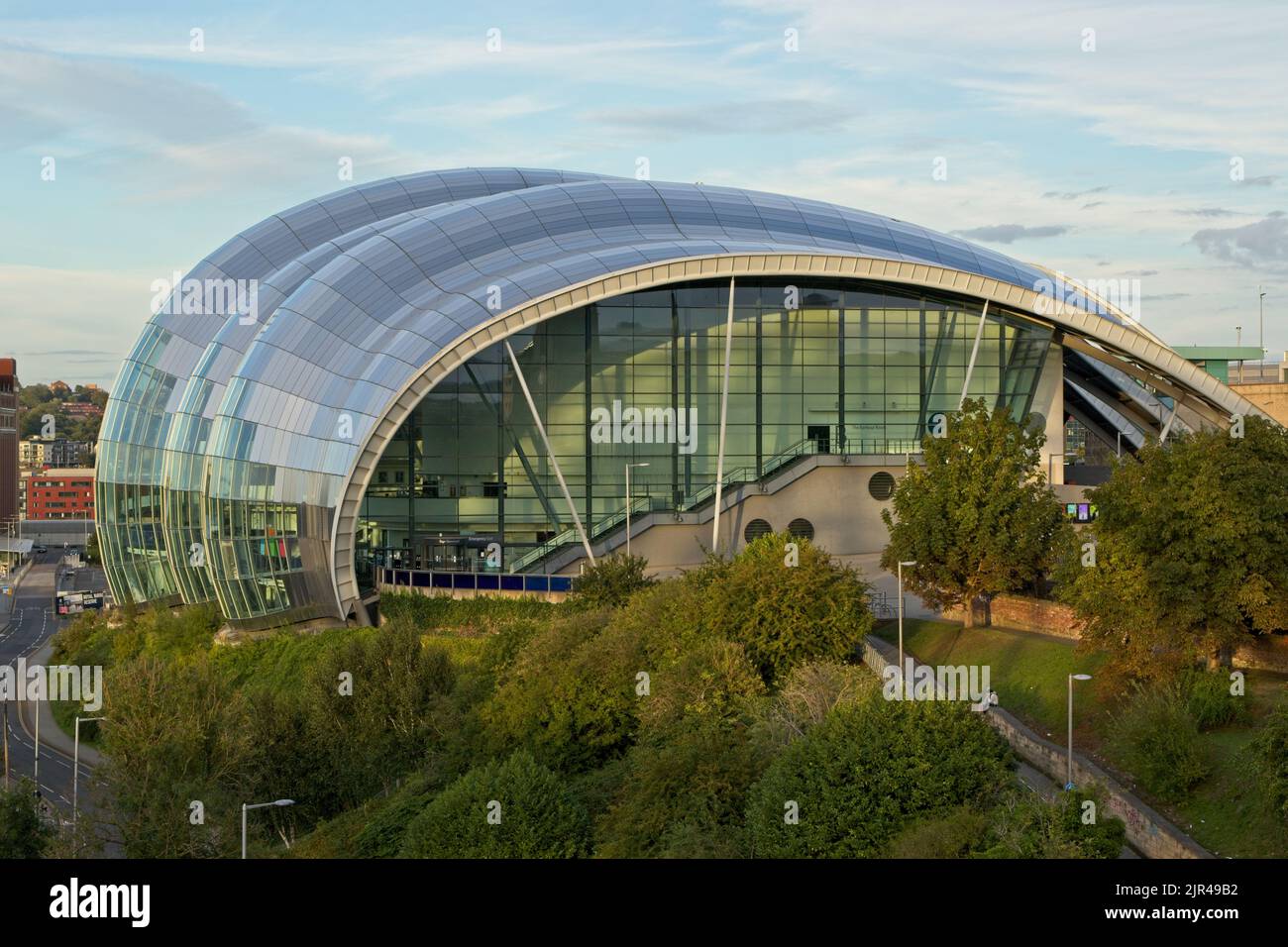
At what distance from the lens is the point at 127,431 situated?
8738 cm

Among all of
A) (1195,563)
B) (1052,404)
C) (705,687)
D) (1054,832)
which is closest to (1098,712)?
(1195,563)

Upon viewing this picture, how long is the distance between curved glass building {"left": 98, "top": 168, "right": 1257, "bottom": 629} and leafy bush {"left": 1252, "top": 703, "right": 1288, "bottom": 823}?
33.3m

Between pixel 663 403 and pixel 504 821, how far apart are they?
32.2 m

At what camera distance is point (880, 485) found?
218ft

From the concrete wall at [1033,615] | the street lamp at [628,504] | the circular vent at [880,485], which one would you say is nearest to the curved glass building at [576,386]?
the street lamp at [628,504]

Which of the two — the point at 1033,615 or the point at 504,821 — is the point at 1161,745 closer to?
the point at 504,821

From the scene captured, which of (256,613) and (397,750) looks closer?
(397,750)

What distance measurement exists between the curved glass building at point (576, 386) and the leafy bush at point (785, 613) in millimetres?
14901

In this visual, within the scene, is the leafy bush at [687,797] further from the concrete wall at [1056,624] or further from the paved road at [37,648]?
the paved road at [37,648]

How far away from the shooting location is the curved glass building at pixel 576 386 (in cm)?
6166
